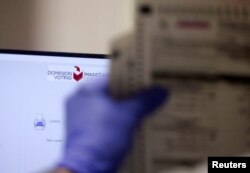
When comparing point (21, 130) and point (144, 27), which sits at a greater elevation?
point (144, 27)

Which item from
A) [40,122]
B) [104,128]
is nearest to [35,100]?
[40,122]

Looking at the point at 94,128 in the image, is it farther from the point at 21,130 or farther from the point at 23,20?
the point at 23,20

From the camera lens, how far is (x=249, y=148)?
52 cm

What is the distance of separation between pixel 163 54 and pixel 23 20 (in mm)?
668

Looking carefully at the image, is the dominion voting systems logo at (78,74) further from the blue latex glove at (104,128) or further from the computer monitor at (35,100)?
the blue latex glove at (104,128)

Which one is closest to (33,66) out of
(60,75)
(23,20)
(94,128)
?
(60,75)

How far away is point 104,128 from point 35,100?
0.45 m

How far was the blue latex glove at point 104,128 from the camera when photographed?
0.50 metres

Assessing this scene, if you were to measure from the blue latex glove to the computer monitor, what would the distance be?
1.18 ft

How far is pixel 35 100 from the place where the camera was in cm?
90

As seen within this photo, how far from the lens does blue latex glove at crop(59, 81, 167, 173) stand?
0.50 meters

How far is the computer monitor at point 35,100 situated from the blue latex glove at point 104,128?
36 cm

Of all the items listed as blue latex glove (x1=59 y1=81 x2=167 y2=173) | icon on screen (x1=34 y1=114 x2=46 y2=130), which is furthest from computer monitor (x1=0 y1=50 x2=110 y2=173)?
blue latex glove (x1=59 y1=81 x2=167 y2=173)

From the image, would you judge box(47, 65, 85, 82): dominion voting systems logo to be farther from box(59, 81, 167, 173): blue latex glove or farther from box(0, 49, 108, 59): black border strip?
box(59, 81, 167, 173): blue latex glove
